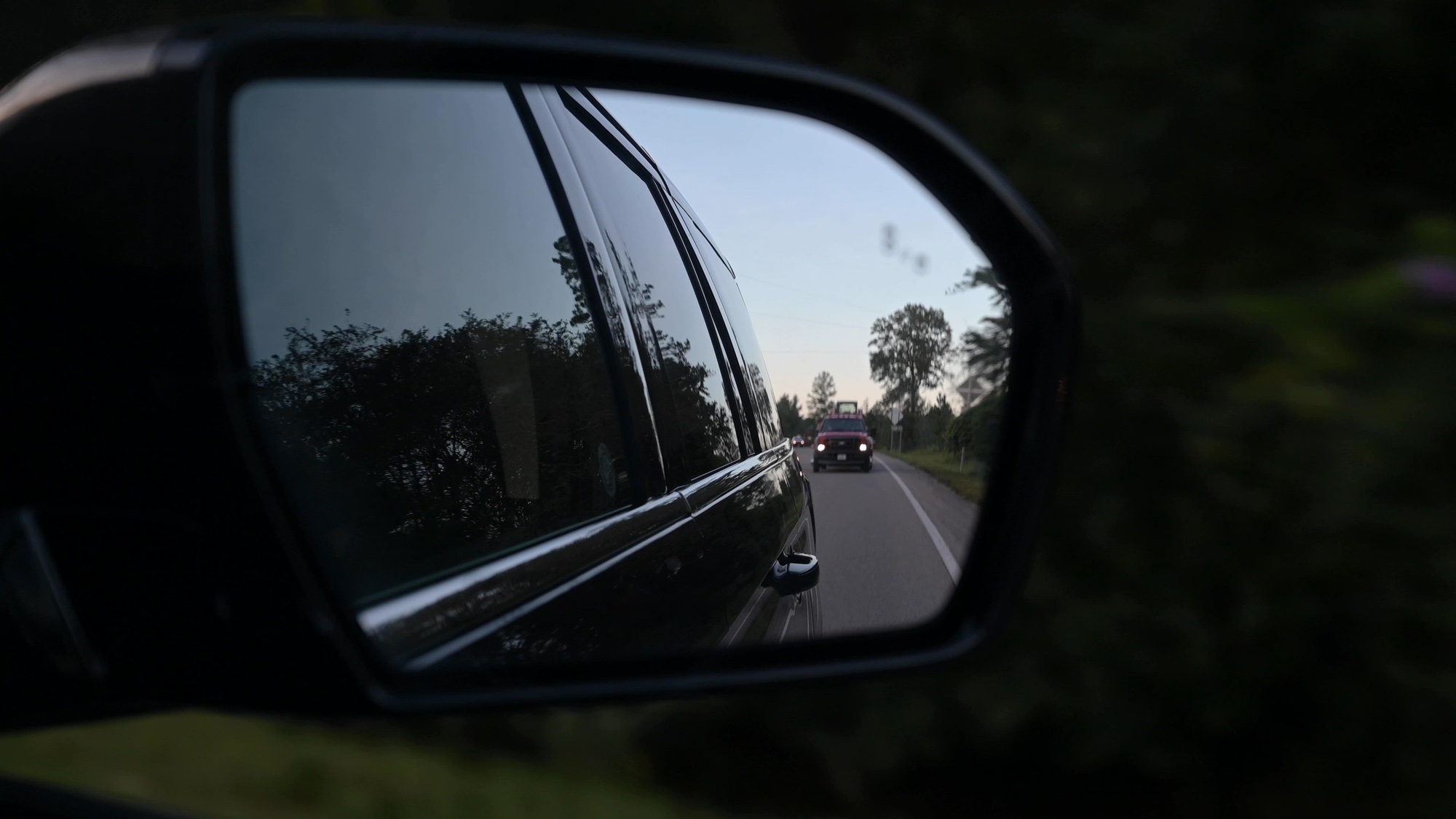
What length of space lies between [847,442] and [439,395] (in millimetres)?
785

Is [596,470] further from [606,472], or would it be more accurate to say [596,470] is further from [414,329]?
[414,329]

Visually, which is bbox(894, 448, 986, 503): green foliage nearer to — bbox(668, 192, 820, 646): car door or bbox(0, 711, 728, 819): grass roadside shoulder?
bbox(668, 192, 820, 646): car door

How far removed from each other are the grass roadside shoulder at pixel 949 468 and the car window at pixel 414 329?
1.58ft

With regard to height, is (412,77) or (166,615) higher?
(412,77)

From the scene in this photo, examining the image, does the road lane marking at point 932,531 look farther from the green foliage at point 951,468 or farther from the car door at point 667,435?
the car door at point 667,435

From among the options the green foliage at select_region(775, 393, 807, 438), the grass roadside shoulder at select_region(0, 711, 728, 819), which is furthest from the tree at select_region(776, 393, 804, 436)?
the grass roadside shoulder at select_region(0, 711, 728, 819)

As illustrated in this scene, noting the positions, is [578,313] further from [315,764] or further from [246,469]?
[315,764]

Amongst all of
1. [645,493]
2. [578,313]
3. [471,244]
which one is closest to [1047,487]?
[645,493]

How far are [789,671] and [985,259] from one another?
2.22ft

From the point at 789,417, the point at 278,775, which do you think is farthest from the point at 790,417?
the point at 278,775

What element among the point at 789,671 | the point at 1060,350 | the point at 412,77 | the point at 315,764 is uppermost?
the point at 412,77

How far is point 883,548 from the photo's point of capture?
191 centimetres

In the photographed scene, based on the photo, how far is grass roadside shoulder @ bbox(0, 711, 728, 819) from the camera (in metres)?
5.21

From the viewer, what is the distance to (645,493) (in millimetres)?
Result: 1938
